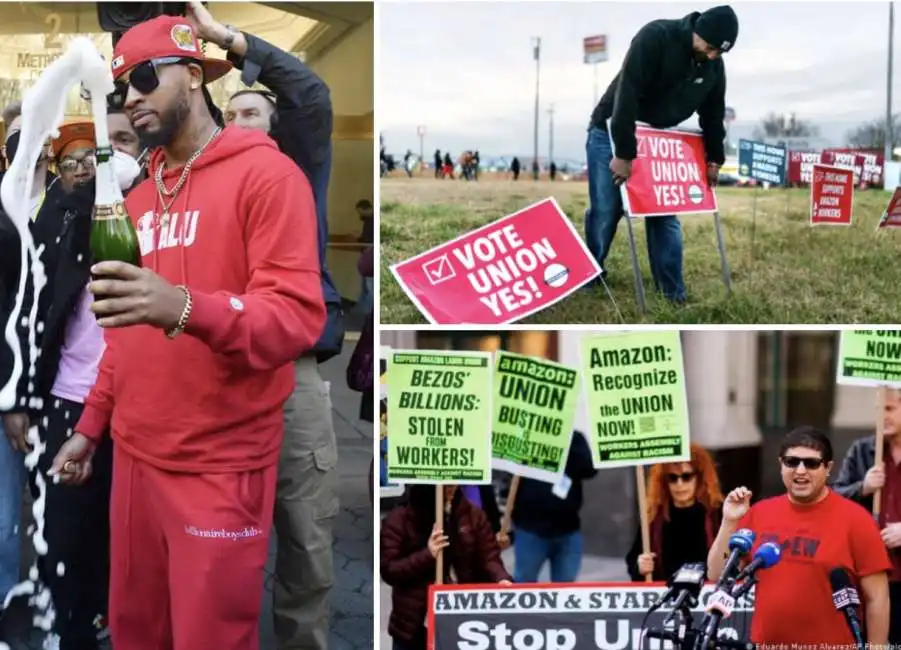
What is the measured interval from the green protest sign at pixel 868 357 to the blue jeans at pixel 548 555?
3.41 feet

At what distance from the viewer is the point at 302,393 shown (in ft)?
11.5

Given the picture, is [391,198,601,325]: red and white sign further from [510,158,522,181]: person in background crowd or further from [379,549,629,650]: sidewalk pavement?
[379,549,629,650]: sidewalk pavement

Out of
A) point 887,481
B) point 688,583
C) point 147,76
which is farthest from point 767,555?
point 147,76

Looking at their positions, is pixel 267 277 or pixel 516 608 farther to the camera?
pixel 516 608

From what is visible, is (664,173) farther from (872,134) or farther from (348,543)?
(348,543)

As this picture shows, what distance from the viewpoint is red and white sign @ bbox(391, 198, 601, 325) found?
358cm

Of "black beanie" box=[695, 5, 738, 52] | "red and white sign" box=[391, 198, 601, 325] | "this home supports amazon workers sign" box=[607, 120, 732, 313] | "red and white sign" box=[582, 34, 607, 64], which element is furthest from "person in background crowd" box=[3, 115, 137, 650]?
"black beanie" box=[695, 5, 738, 52]

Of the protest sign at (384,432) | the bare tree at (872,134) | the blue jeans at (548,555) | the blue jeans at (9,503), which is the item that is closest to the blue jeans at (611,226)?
the bare tree at (872,134)

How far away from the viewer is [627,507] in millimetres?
3738

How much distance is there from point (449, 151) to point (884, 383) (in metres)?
1.62

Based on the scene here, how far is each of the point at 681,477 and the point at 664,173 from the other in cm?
102

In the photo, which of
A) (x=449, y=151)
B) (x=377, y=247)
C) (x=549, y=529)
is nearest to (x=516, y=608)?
(x=549, y=529)

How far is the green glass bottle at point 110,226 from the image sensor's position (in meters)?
2.96

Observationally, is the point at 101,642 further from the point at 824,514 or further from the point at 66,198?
the point at 824,514
